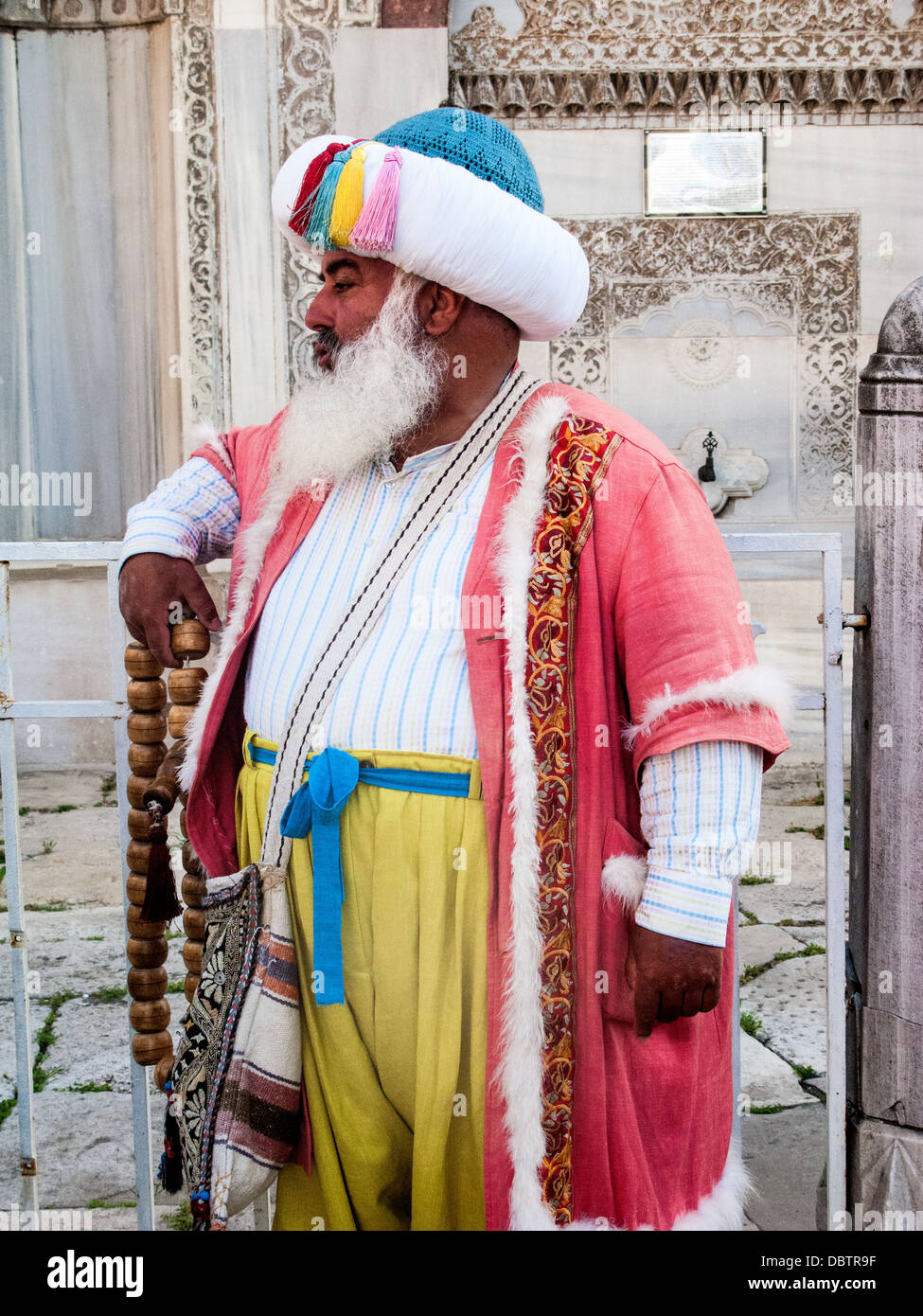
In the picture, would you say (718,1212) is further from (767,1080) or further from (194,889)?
(767,1080)

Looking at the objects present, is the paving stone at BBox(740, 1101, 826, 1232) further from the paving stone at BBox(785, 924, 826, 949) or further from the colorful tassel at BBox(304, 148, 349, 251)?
the colorful tassel at BBox(304, 148, 349, 251)

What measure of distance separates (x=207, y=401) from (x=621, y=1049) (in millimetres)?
4727

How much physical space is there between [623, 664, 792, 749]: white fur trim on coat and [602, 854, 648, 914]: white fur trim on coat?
18cm

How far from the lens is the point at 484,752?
1.58 metres

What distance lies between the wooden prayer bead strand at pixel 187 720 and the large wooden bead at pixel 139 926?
0.05 meters

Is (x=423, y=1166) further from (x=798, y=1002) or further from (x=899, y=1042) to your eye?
(x=798, y=1002)

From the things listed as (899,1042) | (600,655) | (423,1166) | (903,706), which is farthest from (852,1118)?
(600,655)

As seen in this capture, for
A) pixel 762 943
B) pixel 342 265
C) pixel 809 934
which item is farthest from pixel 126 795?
pixel 809 934

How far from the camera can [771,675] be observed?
5.05 ft

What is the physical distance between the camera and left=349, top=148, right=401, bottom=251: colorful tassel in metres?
1.65

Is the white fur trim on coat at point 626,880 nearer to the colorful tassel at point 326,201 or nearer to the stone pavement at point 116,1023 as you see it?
the colorful tassel at point 326,201

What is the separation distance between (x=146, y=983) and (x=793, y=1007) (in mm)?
2044

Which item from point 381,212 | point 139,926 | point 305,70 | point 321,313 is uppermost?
point 305,70

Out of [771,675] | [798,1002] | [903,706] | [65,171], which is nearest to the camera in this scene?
[771,675]
